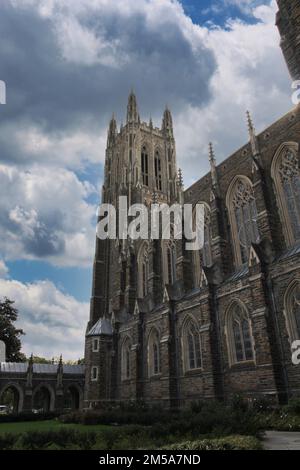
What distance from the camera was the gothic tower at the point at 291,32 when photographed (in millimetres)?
9234

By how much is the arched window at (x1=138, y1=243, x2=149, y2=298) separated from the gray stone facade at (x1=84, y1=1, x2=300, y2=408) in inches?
5.6

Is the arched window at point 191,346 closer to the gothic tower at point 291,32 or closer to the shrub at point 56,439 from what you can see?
the shrub at point 56,439

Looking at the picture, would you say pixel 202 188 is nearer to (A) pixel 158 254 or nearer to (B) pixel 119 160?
(A) pixel 158 254

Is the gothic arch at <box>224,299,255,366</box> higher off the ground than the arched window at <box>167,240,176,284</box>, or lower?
lower

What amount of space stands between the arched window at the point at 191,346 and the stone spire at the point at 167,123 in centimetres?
4453

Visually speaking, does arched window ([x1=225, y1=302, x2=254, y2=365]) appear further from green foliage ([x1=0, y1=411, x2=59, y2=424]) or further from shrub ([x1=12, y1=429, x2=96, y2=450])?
green foliage ([x1=0, y1=411, x2=59, y2=424])

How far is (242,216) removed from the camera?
2527cm

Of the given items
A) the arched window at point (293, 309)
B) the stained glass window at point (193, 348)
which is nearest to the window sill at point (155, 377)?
the stained glass window at point (193, 348)

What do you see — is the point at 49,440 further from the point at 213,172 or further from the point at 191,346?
the point at 213,172

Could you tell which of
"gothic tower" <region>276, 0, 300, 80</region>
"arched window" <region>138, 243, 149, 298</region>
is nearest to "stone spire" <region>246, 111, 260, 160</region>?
"gothic tower" <region>276, 0, 300, 80</region>

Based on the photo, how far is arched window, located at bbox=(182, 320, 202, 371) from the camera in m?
23.2

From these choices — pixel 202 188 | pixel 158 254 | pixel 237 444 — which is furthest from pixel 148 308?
pixel 237 444

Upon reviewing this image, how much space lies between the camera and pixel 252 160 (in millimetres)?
23906

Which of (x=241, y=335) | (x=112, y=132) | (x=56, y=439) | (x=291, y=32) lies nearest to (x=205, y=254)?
(x=241, y=335)
